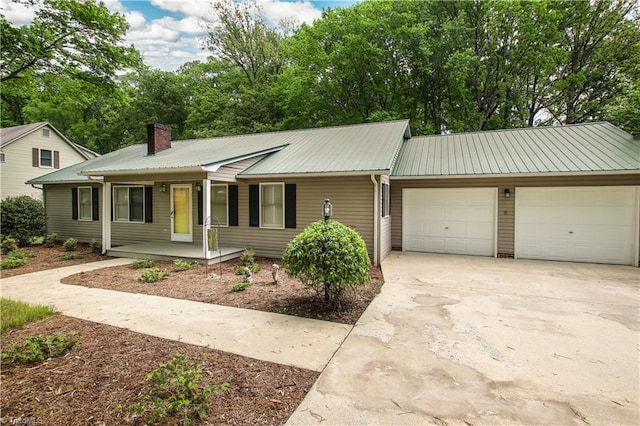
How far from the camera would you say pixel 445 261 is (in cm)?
812

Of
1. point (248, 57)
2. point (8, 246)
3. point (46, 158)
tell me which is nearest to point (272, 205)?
point (8, 246)

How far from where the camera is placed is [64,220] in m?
12.4

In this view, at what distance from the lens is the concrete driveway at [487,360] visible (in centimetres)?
239

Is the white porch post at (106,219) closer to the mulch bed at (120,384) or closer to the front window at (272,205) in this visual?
the front window at (272,205)

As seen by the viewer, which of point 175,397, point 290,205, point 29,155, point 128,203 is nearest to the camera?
point 175,397

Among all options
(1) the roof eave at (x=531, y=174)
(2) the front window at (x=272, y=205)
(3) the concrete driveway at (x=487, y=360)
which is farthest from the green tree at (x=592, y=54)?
(2) the front window at (x=272, y=205)

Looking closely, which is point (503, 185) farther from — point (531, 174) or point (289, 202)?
point (289, 202)

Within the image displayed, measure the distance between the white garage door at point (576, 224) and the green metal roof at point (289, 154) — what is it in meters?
4.08

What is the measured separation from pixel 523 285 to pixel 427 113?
15.0m

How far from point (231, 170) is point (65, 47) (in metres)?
6.09

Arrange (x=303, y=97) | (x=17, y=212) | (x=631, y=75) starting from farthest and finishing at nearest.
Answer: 1. (x=303, y=97)
2. (x=631, y=75)
3. (x=17, y=212)

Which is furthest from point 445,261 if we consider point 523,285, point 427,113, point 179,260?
point 427,113

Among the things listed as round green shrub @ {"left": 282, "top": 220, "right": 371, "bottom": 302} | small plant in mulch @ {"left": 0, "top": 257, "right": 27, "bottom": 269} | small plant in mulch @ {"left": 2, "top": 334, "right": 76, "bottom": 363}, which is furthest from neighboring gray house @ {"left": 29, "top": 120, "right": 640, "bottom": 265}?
small plant in mulch @ {"left": 2, "top": 334, "right": 76, "bottom": 363}

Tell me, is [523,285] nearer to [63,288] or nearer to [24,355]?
[24,355]
